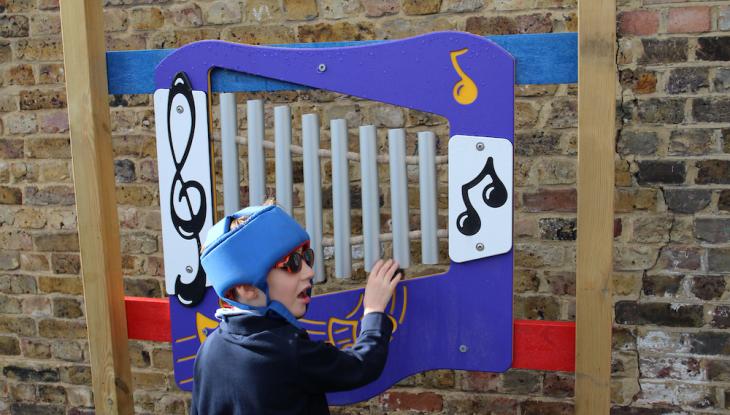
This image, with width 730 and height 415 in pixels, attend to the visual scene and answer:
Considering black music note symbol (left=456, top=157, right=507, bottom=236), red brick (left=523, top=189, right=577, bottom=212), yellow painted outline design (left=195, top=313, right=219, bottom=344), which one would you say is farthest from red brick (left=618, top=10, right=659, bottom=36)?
yellow painted outline design (left=195, top=313, right=219, bottom=344)

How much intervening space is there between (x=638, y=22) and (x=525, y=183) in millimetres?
615

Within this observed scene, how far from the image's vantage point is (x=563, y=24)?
7.88 ft

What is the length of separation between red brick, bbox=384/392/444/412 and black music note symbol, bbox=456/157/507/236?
4.24 ft

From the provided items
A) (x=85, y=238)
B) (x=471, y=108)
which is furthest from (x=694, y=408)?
(x=85, y=238)

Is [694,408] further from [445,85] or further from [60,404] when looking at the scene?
[60,404]

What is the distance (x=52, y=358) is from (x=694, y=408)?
8.05 feet

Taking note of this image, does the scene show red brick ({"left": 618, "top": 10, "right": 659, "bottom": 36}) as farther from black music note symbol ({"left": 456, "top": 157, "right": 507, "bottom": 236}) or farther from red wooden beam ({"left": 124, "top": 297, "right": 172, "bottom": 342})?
red wooden beam ({"left": 124, "top": 297, "right": 172, "bottom": 342})

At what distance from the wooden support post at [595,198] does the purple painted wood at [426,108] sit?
0.16m

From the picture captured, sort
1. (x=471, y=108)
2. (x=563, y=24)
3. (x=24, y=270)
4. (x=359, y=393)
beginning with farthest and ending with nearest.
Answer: (x=24, y=270), (x=563, y=24), (x=359, y=393), (x=471, y=108)

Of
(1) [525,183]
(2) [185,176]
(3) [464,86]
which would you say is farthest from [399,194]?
(1) [525,183]

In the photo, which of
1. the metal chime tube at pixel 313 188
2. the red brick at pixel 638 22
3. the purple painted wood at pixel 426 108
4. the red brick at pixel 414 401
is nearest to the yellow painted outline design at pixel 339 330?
the purple painted wood at pixel 426 108

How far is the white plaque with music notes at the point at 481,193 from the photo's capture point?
63.5 inches

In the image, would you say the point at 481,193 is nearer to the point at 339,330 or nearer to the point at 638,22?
the point at 339,330

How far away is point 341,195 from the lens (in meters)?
1.69
